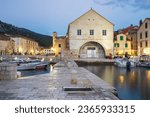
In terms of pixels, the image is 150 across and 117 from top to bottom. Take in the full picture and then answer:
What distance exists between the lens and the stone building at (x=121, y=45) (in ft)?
120

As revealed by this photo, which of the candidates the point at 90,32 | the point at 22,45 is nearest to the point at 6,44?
the point at 22,45

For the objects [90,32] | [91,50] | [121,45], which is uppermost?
[90,32]

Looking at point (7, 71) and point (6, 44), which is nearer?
point (7, 71)

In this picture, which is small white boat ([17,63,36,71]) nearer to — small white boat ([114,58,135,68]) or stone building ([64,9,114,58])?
small white boat ([114,58,135,68])

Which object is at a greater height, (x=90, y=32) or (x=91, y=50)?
(x=90, y=32)

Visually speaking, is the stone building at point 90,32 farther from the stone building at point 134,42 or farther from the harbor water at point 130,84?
the harbor water at point 130,84

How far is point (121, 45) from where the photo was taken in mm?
36844

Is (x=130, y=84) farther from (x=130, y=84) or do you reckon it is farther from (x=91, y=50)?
(x=91, y=50)

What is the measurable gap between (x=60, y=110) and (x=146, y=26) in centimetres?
3236

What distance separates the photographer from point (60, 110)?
144 inches

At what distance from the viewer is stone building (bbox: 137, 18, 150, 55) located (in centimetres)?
3394

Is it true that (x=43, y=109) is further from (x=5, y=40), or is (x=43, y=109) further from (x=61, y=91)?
(x=5, y=40)

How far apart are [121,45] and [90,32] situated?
558 centimetres

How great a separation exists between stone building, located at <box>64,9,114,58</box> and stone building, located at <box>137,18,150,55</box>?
425 centimetres
